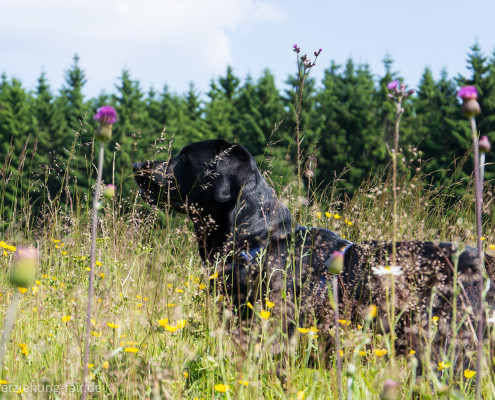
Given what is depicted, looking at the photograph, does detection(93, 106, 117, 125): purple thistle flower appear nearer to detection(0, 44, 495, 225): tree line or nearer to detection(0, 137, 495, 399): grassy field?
detection(0, 137, 495, 399): grassy field

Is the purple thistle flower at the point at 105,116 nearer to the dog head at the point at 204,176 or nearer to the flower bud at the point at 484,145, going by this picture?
the flower bud at the point at 484,145

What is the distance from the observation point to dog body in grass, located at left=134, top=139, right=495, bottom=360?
241 cm

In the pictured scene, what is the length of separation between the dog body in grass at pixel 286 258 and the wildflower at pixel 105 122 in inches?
44.7

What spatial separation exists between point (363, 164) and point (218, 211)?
29.3 meters

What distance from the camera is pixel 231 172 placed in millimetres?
3381

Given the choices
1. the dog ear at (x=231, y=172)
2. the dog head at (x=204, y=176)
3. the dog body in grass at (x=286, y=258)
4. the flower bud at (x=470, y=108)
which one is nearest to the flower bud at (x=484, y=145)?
the flower bud at (x=470, y=108)

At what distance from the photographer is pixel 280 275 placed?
9.38 feet

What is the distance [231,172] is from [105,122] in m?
2.16

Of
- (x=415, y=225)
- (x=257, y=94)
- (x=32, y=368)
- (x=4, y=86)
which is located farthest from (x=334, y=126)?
(x=32, y=368)

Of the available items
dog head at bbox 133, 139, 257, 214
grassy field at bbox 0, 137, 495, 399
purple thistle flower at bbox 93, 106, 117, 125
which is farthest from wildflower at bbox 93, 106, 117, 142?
dog head at bbox 133, 139, 257, 214

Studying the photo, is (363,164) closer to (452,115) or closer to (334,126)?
(334,126)

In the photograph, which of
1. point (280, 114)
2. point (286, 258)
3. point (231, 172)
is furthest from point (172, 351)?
point (280, 114)

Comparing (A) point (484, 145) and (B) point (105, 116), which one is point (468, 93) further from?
(B) point (105, 116)

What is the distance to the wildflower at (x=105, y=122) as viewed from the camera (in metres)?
1.19
